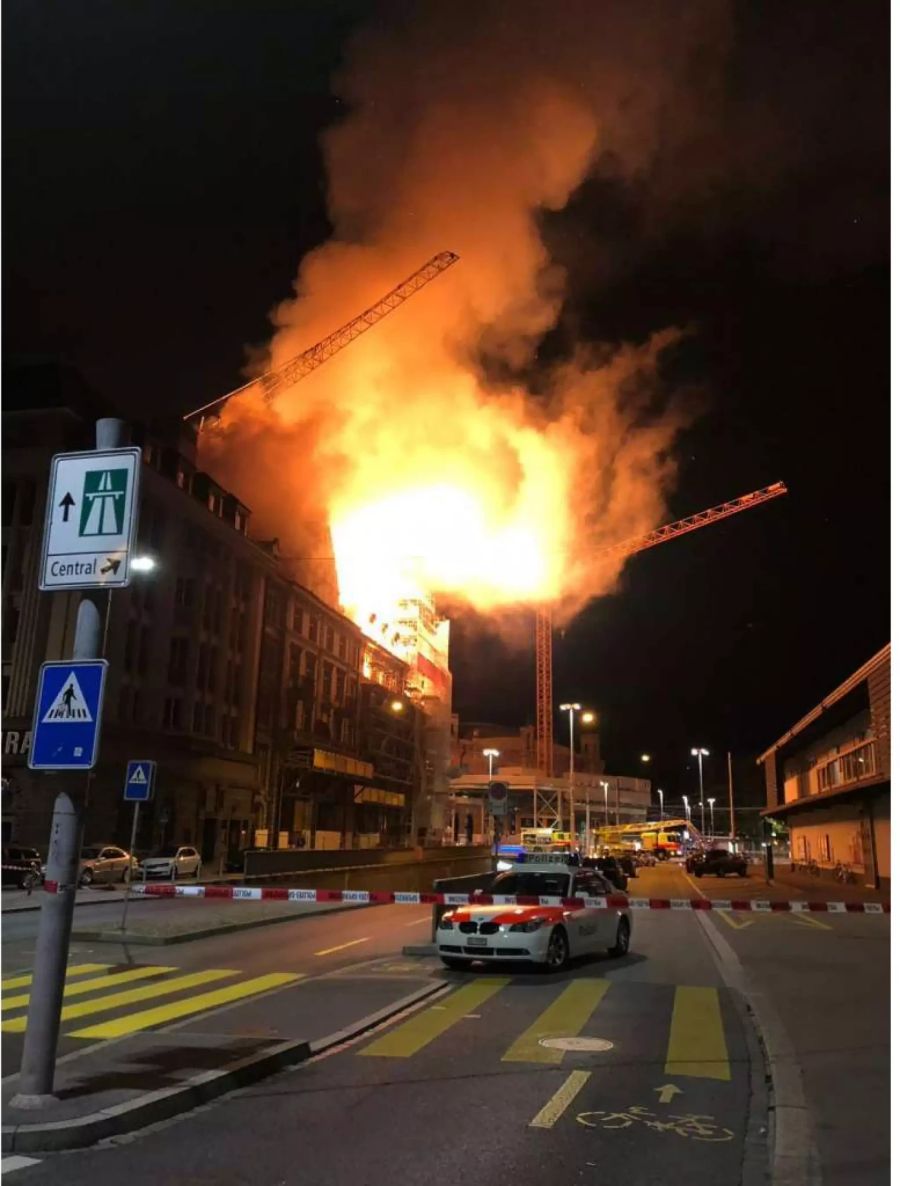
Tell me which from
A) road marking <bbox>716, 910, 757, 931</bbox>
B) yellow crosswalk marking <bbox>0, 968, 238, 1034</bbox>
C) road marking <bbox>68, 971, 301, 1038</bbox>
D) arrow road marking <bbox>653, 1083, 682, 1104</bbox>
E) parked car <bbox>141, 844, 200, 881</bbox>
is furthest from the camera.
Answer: parked car <bbox>141, 844, 200, 881</bbox>

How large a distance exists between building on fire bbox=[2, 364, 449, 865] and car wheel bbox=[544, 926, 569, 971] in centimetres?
1862

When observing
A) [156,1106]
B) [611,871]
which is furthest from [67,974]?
[611,871]

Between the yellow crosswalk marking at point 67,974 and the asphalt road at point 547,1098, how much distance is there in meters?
2.01

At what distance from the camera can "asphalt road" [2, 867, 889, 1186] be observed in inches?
196

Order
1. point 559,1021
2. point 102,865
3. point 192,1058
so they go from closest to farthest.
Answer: point 192,1058 → point 559,1021 → point 102,865

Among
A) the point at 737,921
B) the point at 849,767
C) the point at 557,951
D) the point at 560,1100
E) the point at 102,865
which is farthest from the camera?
the point at 849,767

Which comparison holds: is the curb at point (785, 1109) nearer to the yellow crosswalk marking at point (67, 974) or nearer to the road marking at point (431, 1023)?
the road marking at point (431, 1023)

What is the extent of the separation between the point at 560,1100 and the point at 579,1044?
1.80 meters

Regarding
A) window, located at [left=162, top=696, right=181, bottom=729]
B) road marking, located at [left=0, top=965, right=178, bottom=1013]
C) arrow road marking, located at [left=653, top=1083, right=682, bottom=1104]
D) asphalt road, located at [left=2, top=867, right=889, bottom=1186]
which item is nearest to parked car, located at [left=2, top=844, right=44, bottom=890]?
road marking, located at [left=0, top=965, right=178, bottom=1013]

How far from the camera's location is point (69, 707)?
20.1 ft

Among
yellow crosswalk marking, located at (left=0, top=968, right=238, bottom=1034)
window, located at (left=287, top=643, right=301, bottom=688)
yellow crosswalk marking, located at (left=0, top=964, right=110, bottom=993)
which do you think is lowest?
yellow crosswalk marking, located at (left=0, top=964, right=110, bottom=993)

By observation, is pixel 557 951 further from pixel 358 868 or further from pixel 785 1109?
pixel 358 868

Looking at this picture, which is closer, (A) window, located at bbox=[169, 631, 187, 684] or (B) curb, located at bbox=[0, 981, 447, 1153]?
(B) curb, located at bbox=[0, 981, 447, 1153]

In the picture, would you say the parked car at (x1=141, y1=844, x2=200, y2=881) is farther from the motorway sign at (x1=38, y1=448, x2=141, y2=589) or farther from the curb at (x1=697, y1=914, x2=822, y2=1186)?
the motorway sign at (x1=38, y1=448, x2=141, y2=589)
